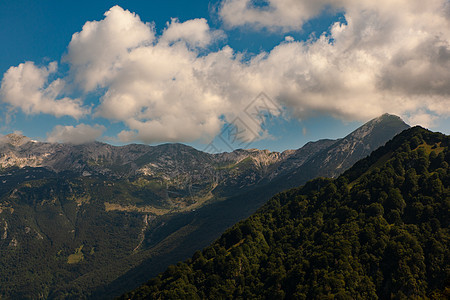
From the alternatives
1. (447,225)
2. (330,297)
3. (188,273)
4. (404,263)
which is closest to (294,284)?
(330,297)

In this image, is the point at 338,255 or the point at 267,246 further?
the point at 267,246

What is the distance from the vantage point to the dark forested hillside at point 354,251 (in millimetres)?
126188

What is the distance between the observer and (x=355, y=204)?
591ft

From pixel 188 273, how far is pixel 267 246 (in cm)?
5603

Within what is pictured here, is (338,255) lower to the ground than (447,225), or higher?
higher

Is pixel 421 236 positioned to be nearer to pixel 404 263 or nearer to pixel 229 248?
pixel 404 263

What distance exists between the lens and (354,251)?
142 m

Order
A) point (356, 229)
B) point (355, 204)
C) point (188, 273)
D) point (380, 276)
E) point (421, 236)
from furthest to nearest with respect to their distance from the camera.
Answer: point (355, 204) < point (188, 273) < point (356, 229) < point (421, 236) < point (380, 276)

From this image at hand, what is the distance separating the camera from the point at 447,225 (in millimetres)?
140250

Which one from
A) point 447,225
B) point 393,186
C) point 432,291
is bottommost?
point 432,291

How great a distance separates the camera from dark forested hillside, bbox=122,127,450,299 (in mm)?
126188

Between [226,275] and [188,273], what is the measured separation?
73.3 feet

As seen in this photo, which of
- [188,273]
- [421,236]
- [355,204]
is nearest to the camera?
[421,236]

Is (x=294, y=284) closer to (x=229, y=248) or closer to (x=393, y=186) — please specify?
(x=229, y=248)
